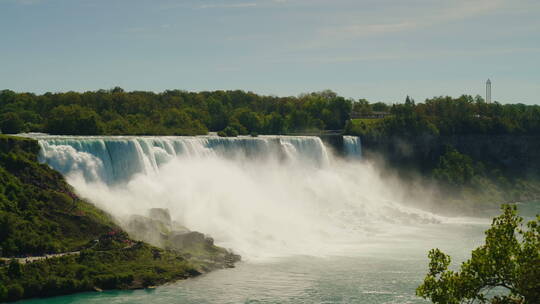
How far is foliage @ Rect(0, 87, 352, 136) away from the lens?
57.8m

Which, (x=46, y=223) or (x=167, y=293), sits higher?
(x=46, y=223)

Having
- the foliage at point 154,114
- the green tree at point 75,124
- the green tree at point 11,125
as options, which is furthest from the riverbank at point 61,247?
the green tree at point 75,124

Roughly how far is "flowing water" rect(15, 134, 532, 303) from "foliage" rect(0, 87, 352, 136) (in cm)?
890

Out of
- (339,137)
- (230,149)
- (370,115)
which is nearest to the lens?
(230,149)

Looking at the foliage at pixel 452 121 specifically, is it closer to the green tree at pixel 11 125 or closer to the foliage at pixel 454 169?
the foliage at pixel 454 169

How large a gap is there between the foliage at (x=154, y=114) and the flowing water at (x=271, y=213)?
8.90 metres

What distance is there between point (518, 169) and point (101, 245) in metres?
58.2

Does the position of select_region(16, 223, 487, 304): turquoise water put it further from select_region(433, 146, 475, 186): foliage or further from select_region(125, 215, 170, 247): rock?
select_region(433, 146, 475, 186): foliage

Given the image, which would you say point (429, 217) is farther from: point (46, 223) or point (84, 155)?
point (46, 223)

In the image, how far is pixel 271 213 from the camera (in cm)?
5119

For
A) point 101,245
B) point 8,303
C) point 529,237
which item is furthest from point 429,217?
point 529,237

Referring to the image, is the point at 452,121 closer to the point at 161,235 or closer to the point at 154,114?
the point at 154,114

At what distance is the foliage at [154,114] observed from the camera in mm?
57750

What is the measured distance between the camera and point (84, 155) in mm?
42406
